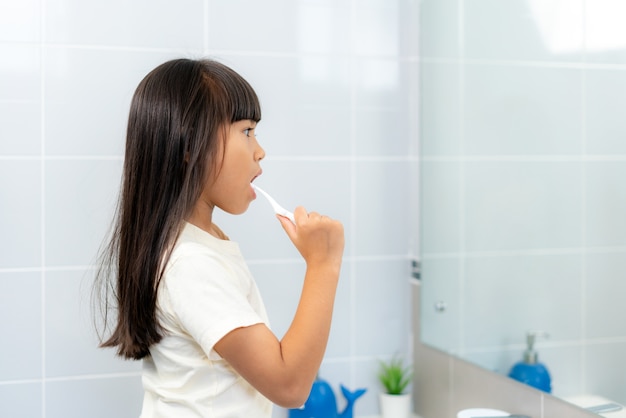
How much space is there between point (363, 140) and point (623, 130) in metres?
0.67

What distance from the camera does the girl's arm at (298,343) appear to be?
904 millimetres

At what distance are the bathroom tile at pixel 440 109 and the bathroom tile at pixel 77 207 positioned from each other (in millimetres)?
646

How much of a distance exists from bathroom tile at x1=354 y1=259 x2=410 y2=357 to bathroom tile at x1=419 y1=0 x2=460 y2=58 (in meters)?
0.47

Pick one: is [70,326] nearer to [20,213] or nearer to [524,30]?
[20,213]

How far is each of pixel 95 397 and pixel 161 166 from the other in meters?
0.67

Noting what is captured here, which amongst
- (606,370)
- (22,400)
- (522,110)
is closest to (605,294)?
(606,370)

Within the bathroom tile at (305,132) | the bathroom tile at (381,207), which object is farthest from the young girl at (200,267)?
the bathroom tile at (381,207)

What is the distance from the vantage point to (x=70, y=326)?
1426mm

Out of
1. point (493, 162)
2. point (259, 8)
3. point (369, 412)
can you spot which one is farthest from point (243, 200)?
point (369, 412)

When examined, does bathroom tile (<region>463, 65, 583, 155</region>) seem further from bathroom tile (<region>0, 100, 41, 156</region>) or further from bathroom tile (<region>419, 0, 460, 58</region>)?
bathroom tile (<region>0, 100, 41, 156</region>)

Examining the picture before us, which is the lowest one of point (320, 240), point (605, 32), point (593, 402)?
point (593, 402)

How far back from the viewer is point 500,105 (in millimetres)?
1292

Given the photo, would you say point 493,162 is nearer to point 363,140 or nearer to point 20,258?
point 363,140

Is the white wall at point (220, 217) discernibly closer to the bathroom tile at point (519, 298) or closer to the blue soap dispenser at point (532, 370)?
the bathroom tile at point (519, 298)
